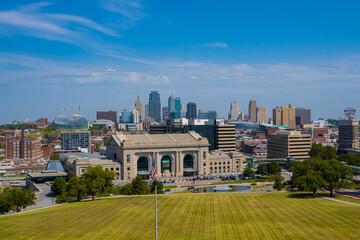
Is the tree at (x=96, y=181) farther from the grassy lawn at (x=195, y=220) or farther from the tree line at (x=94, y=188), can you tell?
the grassy lawn at (x=195, y=220)

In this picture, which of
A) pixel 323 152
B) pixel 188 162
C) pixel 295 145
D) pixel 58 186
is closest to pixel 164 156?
pixel 188 162

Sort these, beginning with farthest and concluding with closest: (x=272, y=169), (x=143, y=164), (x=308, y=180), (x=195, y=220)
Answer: (x=143, y=164) → (x=272, y=169) → (x=308, y=180) → (x=195, y=220)

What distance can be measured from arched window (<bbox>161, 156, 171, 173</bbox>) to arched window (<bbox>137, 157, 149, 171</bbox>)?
621 centimetres

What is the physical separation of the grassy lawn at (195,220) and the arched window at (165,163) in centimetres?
6961

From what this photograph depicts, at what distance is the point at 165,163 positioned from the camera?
520 feet

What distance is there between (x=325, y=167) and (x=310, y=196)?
9392 mm

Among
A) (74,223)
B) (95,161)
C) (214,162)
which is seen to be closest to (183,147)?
(214,162)

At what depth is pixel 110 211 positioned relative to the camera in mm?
74500

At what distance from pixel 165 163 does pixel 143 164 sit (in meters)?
8.96

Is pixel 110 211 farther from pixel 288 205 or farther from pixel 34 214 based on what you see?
pixel 288 205

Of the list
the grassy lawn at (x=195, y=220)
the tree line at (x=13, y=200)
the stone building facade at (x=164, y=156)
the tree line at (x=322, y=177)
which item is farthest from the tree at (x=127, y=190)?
the stone building facade at (x=164, y=156)

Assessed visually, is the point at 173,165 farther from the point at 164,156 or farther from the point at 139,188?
the point at 139,188

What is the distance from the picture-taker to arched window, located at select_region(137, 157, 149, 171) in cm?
15512

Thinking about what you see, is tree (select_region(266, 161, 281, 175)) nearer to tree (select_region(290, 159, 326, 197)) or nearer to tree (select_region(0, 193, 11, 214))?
tree (select_region(290, 159, 326, 197))
